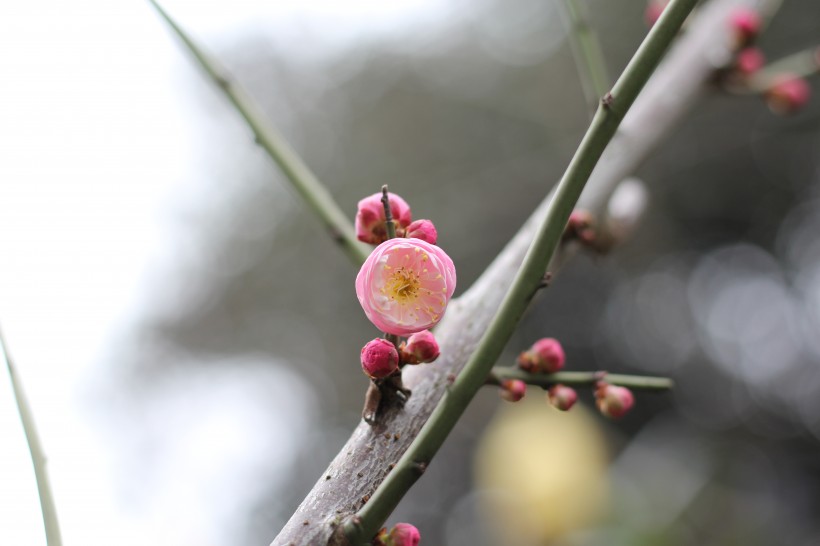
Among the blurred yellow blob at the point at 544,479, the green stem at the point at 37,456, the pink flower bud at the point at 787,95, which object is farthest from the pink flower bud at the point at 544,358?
the blurred yellow blob at the point at 544,479

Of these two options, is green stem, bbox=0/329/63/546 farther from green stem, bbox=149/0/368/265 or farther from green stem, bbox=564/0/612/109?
green stem, bbox=564/0/612/109

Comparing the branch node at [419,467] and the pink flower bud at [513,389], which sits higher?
the branch node at [419,467]

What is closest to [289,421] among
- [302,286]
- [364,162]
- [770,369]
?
[302,286]

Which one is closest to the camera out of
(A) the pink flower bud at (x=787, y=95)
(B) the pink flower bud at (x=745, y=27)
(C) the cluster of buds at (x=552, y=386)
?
(C) the cluster of buds at (x=552, y=386)

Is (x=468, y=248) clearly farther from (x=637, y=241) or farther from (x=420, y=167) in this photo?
(x=637, y=241)

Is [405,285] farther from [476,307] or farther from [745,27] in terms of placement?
[745,27]

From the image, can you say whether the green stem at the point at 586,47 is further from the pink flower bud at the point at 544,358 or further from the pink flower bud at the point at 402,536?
the pink flower bud at the point at 402,536

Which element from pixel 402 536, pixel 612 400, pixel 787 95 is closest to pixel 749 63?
pixel 787 95
